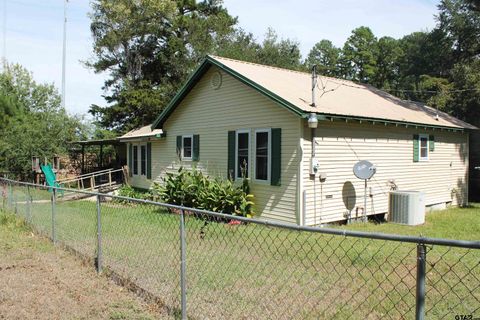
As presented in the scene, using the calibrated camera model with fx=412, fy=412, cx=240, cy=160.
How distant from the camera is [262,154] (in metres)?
11.1

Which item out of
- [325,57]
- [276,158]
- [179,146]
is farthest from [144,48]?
[325,57]

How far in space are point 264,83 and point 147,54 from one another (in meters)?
23.3

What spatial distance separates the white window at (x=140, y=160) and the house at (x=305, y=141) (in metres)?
2.20

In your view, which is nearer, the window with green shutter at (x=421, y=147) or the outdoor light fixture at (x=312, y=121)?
the outdoor light fixture at (x=312, y=121)

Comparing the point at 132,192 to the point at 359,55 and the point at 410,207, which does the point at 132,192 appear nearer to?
the point at 410,207

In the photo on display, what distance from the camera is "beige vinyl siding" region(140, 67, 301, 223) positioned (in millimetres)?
10195

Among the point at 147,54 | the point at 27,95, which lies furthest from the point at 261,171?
the point at 27,95

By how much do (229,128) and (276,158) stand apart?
235cm

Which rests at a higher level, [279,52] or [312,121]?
[279,52]

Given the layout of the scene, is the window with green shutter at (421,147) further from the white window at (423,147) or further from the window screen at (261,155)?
the window screen at (261,155)

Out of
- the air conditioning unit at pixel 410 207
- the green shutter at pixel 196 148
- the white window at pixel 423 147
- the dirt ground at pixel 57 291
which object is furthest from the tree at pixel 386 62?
the dirt ground at pixel 57 291

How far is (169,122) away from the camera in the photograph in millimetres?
15547

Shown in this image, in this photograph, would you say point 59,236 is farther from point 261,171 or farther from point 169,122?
point 169,122

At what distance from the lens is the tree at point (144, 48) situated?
30.3 m
